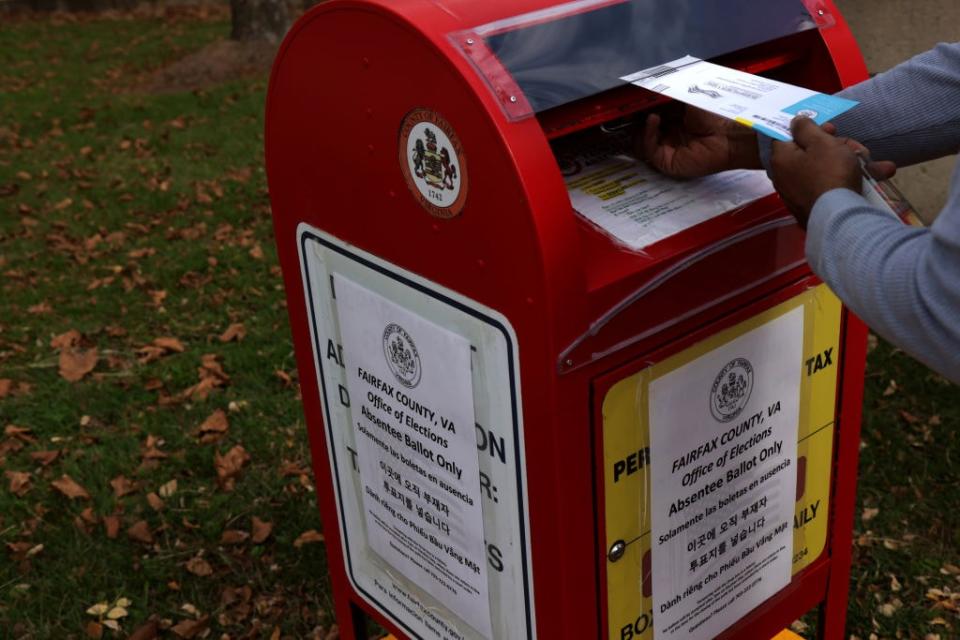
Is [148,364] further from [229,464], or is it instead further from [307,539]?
[307,539]

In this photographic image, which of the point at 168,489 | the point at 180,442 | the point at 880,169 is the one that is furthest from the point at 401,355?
the point at 180,442

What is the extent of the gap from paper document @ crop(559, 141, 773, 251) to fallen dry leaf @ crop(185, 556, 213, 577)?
2.00 meters

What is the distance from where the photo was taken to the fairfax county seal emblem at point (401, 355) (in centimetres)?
191

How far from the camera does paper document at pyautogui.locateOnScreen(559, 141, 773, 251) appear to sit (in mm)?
1724

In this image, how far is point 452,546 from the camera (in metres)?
2.03

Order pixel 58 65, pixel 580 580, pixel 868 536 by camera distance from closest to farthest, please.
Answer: pixel 580 580, pixel 868 536, pixel 58 65

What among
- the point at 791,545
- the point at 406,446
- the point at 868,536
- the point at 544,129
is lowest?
the point at 868,536

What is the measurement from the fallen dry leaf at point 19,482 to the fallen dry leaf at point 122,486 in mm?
319

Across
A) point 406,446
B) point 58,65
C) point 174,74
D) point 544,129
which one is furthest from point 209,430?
point 58,65

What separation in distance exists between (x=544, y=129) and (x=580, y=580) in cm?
81

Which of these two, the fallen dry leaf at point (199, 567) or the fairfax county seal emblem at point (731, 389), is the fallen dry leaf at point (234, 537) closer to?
the fallen dry leaf at point (199, 567)

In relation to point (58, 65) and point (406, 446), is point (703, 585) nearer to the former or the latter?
point (406, 446)

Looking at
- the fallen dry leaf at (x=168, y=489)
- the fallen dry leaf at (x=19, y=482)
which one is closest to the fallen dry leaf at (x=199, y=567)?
the fallen dry leaf at (x=168, y=489)

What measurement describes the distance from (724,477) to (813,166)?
0.75m
